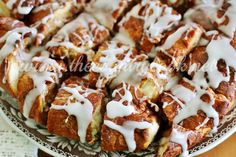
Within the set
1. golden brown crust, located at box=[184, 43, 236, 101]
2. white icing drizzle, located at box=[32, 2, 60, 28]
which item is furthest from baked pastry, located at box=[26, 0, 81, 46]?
golden brown crust, located at box=[184, 43, 236, 101]

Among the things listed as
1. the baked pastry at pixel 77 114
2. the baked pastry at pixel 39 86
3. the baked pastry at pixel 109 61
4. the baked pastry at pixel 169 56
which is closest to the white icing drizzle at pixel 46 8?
the baked pastry at pixel 39 86

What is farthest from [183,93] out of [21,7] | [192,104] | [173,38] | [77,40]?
[21,7]

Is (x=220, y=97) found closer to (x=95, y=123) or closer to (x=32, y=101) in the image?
(x=95, y=123)

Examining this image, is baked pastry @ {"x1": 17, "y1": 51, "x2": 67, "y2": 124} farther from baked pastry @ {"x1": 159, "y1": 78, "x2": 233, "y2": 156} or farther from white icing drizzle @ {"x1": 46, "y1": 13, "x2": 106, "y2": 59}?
baked pastry @ {"x1": 159, "y1": 78, "x2": 233, "y2": 156}

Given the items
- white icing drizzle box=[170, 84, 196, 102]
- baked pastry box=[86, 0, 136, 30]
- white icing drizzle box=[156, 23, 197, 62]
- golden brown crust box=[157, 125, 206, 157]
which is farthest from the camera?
baked pastry box=[86, 0, 136, 30]

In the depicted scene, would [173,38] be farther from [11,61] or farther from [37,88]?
[11,61]

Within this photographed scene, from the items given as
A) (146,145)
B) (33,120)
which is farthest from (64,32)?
(146,145)
